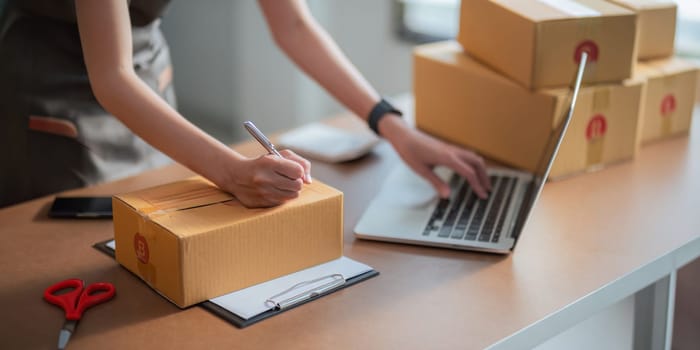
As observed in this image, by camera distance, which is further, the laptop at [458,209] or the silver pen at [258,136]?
the laptop at [458,209]

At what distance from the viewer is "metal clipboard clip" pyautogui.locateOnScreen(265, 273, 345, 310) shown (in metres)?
1.04

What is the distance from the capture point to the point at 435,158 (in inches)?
56.4

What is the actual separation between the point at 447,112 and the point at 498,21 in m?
0.22

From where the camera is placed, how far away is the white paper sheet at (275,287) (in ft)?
3.36

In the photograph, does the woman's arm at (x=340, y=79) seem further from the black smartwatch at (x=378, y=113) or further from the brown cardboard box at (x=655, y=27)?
the brown cardboard box at (x=655, y=27)

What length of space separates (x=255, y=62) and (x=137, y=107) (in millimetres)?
2440

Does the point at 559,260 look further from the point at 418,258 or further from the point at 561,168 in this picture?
the point at 561,168

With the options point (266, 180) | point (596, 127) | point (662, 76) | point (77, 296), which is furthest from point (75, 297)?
point (662, 76)

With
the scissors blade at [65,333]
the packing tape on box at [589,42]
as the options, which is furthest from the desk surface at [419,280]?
the packing tape on box at [589,42]

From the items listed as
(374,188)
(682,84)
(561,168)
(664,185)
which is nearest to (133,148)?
(374,188)

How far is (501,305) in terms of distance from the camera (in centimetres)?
105

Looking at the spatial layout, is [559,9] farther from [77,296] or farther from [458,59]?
[77,296]

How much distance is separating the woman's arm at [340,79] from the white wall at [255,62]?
1.62 metres

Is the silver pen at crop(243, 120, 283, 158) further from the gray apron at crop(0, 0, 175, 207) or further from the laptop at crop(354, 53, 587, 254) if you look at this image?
the gray apron at crop(0, 0, 175, 207)
